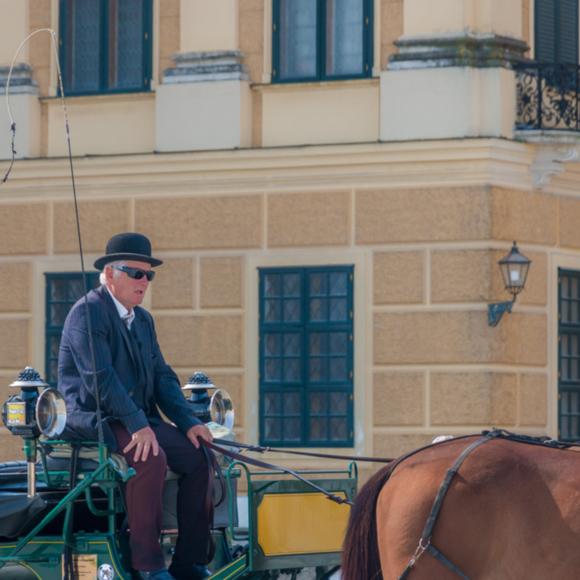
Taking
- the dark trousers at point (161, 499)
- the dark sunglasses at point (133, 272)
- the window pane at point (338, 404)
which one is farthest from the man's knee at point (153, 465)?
the window pane at point (338, 404)

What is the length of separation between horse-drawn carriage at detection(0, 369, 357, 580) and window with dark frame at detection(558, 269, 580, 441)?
25.5 feet

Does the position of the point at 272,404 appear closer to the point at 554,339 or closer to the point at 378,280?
the point at 378,280

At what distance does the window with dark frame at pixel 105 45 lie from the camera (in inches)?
686

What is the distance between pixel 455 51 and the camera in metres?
16.0

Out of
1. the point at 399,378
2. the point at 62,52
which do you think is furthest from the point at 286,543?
the point at 62,52

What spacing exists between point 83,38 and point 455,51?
3957mm

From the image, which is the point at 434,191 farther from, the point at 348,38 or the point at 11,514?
the point at 11,514

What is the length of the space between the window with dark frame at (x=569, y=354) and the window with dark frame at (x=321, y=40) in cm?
278

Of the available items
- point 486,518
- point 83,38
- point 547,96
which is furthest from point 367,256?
point 486,518

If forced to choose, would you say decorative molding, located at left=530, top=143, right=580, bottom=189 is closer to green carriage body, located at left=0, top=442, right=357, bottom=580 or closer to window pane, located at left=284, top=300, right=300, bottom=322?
window pane, located at left=284, top=300, right=300, bottom=322

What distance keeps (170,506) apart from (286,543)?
632 mm

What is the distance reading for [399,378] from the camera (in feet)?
52.7

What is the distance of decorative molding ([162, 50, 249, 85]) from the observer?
16828mm

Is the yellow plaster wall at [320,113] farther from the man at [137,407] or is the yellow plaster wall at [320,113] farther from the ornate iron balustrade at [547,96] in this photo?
the man at [137,407]
